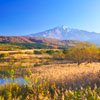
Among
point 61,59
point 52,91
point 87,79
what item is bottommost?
point 61,59

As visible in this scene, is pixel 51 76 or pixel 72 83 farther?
pixel 51 76

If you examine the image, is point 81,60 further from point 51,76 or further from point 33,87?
point 33,87

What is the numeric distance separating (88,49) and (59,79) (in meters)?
23.7

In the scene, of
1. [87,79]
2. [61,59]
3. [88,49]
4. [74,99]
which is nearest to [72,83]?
[87,79]

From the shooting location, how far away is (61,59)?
61.3 m

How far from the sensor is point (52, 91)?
10.9m

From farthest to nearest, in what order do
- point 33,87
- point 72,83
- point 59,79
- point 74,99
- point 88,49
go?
1. point 88,49
2. point 59,79
3. point 72,83
4. point 33,87
5. point 74,99

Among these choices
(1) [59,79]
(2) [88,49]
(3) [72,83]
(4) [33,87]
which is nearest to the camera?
(4) [33,87]

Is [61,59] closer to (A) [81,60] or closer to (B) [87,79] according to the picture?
(A) [81,60]

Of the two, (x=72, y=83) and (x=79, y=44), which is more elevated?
(x=79, y=44)

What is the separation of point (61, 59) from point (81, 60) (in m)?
25.3

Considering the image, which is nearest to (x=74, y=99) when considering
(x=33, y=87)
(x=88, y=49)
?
(x=33, y=87)

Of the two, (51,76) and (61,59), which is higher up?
(51,76)

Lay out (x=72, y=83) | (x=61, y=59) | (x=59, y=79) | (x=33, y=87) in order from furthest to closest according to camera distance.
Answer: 1. (x=61, y=59)
2. (x=59, y=79)
3. (x=72, y=83)
4. (x=33, y=87)
